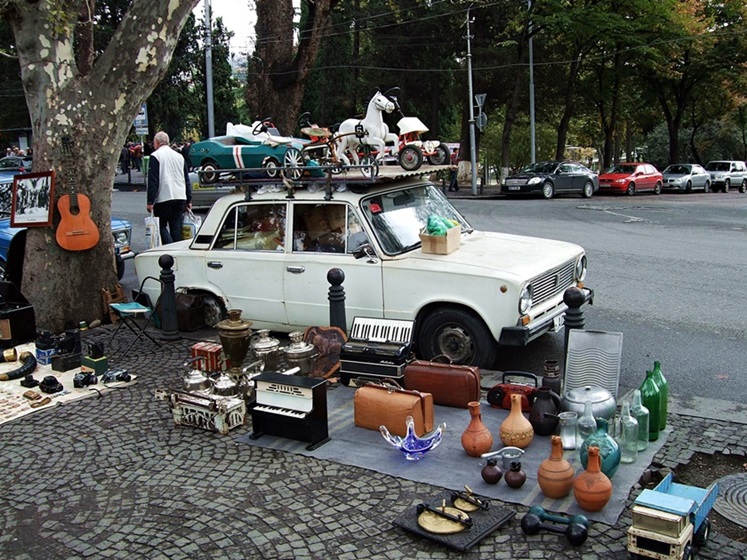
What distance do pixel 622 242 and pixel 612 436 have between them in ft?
34.5

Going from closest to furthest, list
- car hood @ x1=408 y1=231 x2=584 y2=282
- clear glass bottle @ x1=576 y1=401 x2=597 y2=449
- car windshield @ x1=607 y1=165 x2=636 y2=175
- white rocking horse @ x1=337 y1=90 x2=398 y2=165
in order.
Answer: clear glass bottle @ x1=576 y1=401 x2=597 y2=449 → car hood @ x1=408 y1=231 x2=584 y2=282 → white rocking horse @ x1=337 y1=90 x2=398 y2=165 → car windshield @ x1=607 y1=165 x2=636 y2=175

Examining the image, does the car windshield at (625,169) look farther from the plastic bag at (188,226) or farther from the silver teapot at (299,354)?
the silver teapot at (299,354)

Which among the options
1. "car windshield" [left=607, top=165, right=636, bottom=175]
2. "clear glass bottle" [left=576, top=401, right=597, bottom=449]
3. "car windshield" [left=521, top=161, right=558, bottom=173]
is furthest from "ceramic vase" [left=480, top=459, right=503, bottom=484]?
"car windshield" [left=607, top=165, right=636, bottom=175]

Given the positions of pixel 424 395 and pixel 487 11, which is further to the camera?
pixel 487 11

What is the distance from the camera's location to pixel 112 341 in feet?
26.8

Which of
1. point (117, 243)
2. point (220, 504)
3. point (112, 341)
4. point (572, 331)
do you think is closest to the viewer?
point (220, 504)

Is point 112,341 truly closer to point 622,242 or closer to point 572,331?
point 572,331

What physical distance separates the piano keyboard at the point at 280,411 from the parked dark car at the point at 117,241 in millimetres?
5376

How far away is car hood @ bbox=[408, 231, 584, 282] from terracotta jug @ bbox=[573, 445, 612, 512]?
2.24 meters

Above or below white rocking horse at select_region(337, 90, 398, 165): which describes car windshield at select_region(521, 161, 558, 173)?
below

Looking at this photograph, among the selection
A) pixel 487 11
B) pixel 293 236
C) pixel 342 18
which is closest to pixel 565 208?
pixel 487 11

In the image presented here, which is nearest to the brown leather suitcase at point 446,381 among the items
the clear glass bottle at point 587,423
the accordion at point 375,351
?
the accordion at point 375,351

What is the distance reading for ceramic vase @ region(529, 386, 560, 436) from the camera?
5.34 metres

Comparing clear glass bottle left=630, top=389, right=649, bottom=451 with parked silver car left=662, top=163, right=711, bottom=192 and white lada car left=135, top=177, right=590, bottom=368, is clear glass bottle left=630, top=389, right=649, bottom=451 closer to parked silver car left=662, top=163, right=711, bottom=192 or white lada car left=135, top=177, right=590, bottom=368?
white lada car left=135, top=177, right=590, bottom=368
